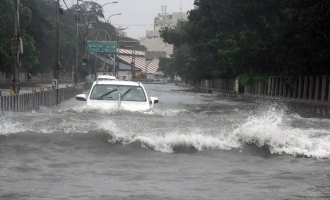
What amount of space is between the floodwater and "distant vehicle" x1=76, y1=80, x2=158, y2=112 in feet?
4.58

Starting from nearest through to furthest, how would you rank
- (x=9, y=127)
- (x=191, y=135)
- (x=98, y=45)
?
(x=191, y=135) < (x=9, y=127) < (x=98, y=45)

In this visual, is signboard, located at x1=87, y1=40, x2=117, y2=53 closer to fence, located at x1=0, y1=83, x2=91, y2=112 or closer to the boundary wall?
the boundary wall

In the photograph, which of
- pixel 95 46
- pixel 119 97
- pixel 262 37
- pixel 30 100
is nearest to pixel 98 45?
pixel 95 46

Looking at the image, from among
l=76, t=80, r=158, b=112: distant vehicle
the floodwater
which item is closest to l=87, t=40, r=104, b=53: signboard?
l=76, t=80, r=158, b=112: distant vehicle

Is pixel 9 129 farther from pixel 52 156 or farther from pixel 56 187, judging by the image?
pixel 56 187

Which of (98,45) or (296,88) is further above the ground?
(98,45)

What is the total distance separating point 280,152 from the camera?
12.4 m

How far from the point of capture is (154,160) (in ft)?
37.2

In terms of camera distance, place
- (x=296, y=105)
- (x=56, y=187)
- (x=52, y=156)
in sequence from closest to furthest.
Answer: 1. (x=56, y=187)
2. (x=52, y=156)
3. (x=296, y=105)

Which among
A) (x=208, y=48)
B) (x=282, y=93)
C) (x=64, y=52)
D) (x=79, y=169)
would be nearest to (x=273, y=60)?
(x=282, y=93)

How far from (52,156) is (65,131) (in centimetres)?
193

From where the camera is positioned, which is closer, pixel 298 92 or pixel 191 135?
pixel 191 135

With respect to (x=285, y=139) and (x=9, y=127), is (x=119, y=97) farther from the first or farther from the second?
(x=285, y=139)

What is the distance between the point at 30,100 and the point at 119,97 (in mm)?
10940
